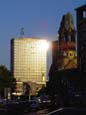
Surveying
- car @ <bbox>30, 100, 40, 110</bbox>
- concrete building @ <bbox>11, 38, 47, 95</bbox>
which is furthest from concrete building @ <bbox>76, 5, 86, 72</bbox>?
concrete building @ <bbox>11, 38, 47, 95</bbox>

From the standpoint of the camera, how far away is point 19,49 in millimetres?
192000

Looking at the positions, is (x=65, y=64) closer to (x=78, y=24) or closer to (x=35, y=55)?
(x=35, y=55)

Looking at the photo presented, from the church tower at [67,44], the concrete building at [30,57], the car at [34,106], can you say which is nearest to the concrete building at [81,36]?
the church tower at [67,44]

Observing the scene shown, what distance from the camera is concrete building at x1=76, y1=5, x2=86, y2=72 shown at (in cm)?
11258

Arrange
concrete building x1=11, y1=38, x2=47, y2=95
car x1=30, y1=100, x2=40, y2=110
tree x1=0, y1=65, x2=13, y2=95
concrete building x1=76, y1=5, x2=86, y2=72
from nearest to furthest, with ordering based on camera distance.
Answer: car x1=30, y1=100, x2=40, y2=110 → concrete building x1=76, y1=5, x2=86, y2=72 → tree x1=0, y1=65, x2=13, y2=95 → concrete building x1=11, y1=38, x2=47, y2=95

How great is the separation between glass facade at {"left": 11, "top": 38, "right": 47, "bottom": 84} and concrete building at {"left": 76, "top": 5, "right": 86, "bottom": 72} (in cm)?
6113

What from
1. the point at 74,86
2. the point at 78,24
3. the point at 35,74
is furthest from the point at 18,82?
the point at 74,86

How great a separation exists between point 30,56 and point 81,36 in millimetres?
73804

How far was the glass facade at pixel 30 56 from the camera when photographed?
18438 cm

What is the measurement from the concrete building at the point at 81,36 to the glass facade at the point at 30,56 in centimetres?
6113

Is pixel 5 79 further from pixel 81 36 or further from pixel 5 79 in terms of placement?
pixel 81 36

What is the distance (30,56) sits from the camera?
189 metres

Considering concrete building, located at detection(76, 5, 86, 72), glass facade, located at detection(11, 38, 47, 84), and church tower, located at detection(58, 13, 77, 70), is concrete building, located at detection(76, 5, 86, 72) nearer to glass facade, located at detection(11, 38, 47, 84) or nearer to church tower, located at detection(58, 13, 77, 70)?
church tower, located at detection(58, 13, 77, 70)

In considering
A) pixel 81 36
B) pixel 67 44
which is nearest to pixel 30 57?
pixel 67 44
